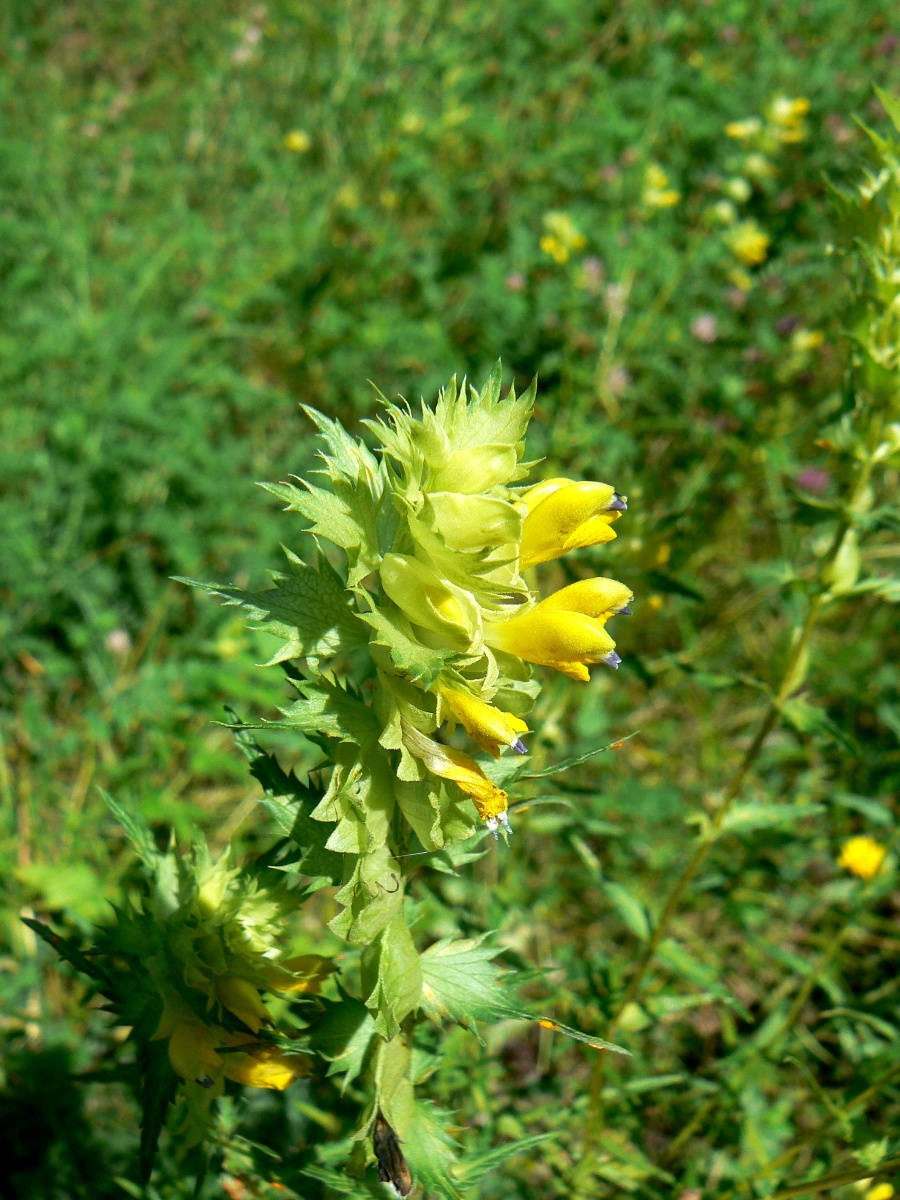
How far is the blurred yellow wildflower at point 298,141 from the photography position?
4.52 meters

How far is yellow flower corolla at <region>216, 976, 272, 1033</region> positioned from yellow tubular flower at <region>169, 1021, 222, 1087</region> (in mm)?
42

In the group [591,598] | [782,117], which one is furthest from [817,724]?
[782,117]

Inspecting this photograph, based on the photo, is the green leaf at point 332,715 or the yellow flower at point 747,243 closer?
the green leaf at point 332,715

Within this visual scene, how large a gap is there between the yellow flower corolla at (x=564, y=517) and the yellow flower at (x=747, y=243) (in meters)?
3.05

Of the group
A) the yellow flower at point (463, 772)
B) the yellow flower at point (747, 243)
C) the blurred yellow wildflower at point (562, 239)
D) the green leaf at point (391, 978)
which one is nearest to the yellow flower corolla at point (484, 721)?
the yellow flower at point (463, 772)

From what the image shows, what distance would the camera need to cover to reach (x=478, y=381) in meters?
3.62

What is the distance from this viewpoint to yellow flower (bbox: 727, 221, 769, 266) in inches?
148

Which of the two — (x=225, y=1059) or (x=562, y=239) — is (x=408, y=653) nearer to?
(x=225, y=1059)

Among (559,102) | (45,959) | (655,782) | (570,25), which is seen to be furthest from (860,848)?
(570,25)

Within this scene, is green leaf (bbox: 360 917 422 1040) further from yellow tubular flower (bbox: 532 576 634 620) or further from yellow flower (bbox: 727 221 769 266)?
yellow flower (bbox: 727 221 769 266)

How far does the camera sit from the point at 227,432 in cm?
357

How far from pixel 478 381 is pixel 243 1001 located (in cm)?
277

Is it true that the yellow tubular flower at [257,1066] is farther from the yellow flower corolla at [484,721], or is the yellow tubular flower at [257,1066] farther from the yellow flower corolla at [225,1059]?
the yellow flower corolla at [484,721]

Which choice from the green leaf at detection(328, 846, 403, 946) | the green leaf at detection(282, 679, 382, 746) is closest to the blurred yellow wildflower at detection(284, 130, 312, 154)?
the green leaf at detection(282, 679, 382, 746)
